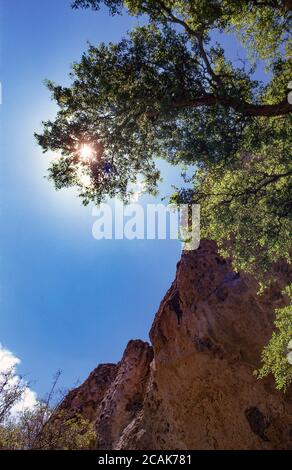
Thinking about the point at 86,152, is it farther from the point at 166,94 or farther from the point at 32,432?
the point at 32,432

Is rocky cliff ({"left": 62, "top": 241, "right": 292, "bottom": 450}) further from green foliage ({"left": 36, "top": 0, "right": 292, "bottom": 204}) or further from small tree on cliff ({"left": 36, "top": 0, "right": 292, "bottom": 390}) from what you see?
green foliage ({"left": 36, "top": 0, "right": 292, "bottom": 204})

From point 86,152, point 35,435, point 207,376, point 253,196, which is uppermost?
point 86,152

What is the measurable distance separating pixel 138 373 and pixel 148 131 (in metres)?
24.3

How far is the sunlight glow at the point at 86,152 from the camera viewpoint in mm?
14667

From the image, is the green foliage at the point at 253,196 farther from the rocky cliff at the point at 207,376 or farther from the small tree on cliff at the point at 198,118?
the rocky cliff at the point at 207,376

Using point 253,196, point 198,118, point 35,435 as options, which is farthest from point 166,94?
point 35,435

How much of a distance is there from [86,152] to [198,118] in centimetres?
501

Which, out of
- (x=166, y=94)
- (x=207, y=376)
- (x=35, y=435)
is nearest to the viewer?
(x=166, y=94)

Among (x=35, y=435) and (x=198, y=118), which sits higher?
(x=198, y=118)

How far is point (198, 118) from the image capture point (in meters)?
14.4
